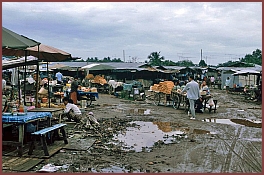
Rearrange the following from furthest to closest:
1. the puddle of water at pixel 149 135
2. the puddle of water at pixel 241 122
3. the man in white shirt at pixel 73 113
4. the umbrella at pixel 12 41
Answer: the puddle of water at pixel 241 122
the man in white shirt at pixel 73 113
the puddle of water at pixel 149 135
the umbrella at pixel 12 41

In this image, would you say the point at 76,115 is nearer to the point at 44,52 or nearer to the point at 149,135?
the point at 44,52

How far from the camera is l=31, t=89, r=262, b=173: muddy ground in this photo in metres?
6.12

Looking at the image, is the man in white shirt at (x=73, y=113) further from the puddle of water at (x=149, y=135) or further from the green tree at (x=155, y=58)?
the green tree at (x=155, y=58)

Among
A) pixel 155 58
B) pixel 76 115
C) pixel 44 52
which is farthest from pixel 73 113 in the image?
pixel 155 58

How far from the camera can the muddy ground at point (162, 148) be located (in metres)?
A: 6.12

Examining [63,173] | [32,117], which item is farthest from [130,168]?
[32,117]

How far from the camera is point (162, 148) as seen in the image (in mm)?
7668

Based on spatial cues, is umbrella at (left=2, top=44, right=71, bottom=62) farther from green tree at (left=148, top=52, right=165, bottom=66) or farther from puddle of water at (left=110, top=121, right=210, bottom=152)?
green tree at (left=148, top=52, right=165, bottom=66)

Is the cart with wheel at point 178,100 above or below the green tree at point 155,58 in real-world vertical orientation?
below

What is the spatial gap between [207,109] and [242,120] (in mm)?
3453

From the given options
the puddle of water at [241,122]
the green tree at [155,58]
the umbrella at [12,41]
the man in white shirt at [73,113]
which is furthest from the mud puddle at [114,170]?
the green tree at [155,58]

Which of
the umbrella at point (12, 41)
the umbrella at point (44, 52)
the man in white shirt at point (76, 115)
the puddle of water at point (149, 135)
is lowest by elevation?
the puddle of water at point (149, 135)

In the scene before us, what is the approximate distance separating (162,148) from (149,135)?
1664 mm

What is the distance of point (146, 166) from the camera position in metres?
6.14
